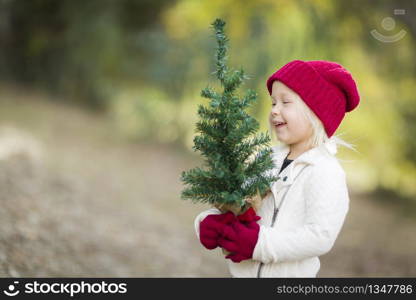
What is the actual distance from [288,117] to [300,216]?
49 centimetres

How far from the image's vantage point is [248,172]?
214 cm

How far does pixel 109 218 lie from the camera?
6.80 meters

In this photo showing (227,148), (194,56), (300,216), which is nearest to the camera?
(227,148)

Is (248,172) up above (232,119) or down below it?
below

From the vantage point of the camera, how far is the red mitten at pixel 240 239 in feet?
7.00

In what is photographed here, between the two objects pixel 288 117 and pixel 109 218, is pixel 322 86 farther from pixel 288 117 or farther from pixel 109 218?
pixel 109 218

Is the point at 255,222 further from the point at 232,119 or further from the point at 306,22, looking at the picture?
the point at 306,22

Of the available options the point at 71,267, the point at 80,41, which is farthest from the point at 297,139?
the point at 80,41

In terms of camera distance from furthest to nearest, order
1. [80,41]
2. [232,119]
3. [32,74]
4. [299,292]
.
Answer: [32,74], [80,41], [299,292], [232,119]

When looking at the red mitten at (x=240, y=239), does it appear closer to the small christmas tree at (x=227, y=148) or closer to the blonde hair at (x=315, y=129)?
the small christmas tree at (x=227, y=148)

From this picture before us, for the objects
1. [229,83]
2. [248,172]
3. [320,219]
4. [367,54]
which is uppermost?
[367,54]

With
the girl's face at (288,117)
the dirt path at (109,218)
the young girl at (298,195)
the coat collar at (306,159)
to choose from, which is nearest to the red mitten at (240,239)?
the young girl at (298,195)

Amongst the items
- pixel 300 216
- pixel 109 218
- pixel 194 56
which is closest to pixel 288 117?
pixel 300 216

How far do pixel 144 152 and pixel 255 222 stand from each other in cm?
902
